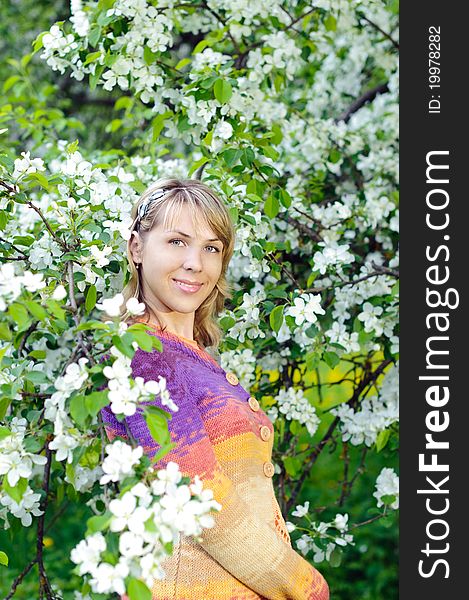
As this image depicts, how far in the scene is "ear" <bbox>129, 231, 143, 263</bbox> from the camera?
1904 mm

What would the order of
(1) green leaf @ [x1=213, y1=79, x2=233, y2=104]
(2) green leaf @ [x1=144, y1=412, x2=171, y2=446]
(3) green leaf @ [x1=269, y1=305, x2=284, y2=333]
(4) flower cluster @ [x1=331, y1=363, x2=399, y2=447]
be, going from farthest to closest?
(4) flower cluster @ [x1=331, y1=363, x2=399, y2=447], (1) green leaf @ [x1=213, y1=79, x2=233, y2=104], (3) green leaf @ [x1=269, y1=305, x2=284, y2=333], (2) green leaf @ [x1=144, y1=412, x2=171, y2=446]

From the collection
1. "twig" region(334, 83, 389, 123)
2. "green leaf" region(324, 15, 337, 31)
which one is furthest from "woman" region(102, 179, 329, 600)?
"twig" region(334, 83, 389, 123)

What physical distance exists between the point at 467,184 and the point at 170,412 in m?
1.17

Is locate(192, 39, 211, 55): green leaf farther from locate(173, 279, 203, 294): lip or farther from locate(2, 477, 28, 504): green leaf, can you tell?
locate(2, 477, 28, 504): green leaf

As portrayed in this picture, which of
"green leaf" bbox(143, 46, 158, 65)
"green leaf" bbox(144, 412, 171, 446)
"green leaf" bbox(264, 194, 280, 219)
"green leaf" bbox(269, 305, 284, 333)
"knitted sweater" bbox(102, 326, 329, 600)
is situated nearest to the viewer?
"green leaf" bbox(144, 412, 171, 446)

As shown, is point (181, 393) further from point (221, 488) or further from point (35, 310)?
point (35, 310)

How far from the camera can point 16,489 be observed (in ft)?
5.53

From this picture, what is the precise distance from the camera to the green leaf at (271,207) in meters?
2.55

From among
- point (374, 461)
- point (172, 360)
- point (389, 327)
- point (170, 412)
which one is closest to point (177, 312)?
point (172, 360)

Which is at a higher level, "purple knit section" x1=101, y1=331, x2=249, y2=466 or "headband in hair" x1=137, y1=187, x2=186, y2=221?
"headband in hair" x1=137, y1=187, x2=186, y2=221

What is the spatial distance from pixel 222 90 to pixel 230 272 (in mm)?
645

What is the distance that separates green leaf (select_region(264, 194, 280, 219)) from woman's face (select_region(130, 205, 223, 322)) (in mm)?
705

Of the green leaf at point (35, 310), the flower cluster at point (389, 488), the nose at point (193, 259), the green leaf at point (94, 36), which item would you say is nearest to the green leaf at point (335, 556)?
the flower cluster at point (389, 488)

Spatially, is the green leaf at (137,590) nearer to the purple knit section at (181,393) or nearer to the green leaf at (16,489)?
the purple knit section at (181,393)
